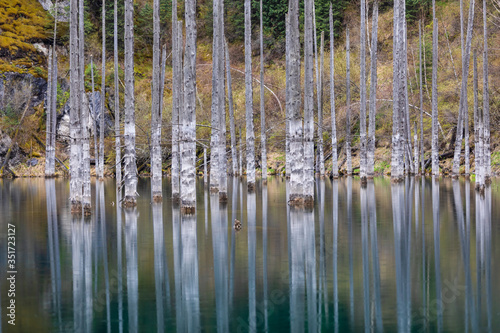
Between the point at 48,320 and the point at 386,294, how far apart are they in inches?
182

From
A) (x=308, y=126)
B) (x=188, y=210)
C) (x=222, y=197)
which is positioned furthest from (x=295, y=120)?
(x=222, y=197)

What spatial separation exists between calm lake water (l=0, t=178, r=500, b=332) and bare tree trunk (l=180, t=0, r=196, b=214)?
41.2 inches

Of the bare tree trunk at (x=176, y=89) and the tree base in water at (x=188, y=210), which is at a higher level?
the bare tree trunk at (x=176, y=89)

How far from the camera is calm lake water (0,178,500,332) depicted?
748cm

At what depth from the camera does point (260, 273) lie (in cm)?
1005

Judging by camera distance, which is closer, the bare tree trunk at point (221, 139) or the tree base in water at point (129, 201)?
the tree base in water at point (129, 201)

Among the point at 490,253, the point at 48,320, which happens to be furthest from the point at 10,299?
the point at 490,253

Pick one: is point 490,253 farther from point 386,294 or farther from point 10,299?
point 10,299

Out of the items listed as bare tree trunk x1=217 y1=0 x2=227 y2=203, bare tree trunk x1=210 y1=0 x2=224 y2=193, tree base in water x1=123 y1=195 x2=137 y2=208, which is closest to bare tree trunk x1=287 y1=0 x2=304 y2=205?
bare tree trunk x1=217 y1=0 x2=227 y2=203

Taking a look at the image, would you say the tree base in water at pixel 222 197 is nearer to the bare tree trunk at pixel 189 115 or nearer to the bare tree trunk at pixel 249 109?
the bare tree trunk at pixel 189 115

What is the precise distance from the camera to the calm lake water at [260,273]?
7.48m

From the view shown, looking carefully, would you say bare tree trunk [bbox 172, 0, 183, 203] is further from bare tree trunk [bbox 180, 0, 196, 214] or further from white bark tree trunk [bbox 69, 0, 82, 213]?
bare tree trunk [bbox 180, 0, 196, 214]

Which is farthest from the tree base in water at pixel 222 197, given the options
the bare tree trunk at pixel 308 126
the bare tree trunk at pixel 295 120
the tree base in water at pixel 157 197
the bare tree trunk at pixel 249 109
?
the bare tree trunk at pixel 249 109

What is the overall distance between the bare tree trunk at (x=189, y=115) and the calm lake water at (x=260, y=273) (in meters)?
1.05
